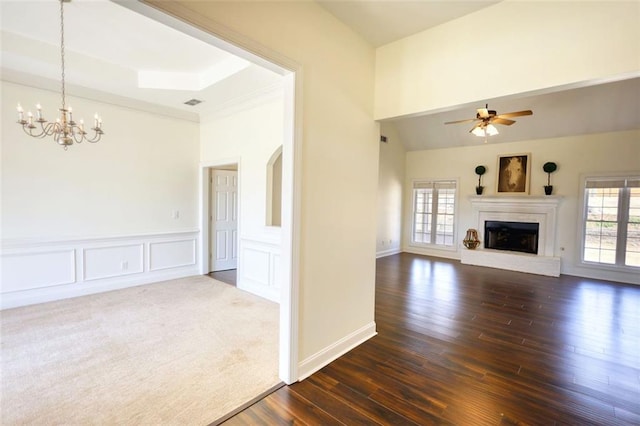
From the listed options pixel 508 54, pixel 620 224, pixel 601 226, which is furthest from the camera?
pixel 601 226

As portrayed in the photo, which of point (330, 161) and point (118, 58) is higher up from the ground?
point (118, 58)

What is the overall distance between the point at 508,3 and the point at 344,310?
9.63 feet

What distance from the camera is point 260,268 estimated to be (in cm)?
473

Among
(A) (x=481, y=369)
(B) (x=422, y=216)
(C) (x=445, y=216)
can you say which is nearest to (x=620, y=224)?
(C) (x=445, y=216)

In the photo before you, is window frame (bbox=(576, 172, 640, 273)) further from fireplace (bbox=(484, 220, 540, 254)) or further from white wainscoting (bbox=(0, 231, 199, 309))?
white wainscoting (bbox=(0, 231, 199, 309))

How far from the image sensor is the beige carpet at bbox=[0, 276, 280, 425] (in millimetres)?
2102

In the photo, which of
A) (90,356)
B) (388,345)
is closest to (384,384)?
(388,345)

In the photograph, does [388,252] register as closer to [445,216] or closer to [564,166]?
[445,216]

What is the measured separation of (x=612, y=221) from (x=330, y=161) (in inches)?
265

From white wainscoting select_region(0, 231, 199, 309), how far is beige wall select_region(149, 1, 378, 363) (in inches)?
155

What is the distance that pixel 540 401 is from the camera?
2.23 meters

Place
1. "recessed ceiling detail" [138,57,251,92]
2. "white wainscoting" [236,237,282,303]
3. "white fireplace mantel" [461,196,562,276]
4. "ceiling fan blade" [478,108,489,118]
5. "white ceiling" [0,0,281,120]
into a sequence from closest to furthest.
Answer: "white ceiling" [0,0,281,120] < "recessed ceiling detail" [138,57,251,92] < "ceiling fan blade" [478,108,489,118] < "white wainscoting" [236,237,282,303] < "white fireplace mantel" [461,196,562,276]

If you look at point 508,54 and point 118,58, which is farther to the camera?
point 118,58

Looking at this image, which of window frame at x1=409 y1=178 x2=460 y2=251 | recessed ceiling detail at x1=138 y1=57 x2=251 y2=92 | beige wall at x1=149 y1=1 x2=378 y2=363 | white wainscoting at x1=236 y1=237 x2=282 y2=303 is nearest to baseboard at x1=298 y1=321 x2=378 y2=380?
beige wall at x1=149 y1=1 x2=378 y2=363
